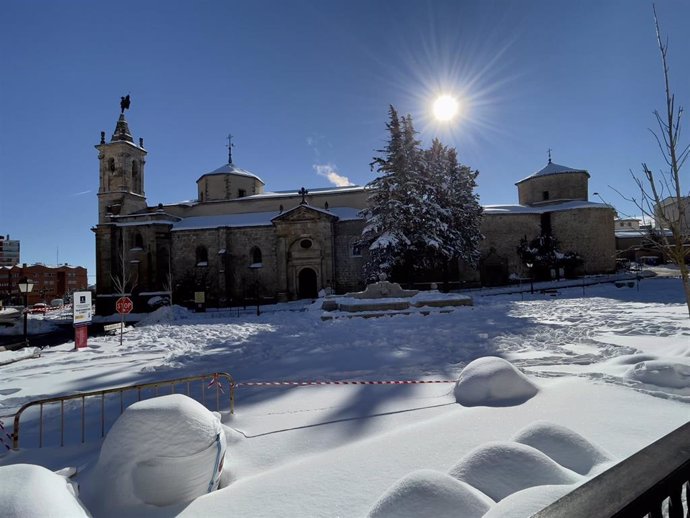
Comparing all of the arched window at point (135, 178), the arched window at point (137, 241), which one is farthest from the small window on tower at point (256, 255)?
the arched window at point (135, 178)

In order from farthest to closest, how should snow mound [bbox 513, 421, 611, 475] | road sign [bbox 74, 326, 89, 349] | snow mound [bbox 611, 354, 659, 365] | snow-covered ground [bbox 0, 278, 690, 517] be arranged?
road sign [bbox 74, 326, 89, 349]
snow mound [bbox 611, 354, 659, 365]
snow mound [bbox 513, 421, 611, 475]
snow-covered ground [bbox 0, 278, 690, 517]

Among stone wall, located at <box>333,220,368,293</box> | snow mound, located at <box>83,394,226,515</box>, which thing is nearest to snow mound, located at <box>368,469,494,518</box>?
snow mound, located at <box>83,394,226,515</box>

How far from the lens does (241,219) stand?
1331 inches

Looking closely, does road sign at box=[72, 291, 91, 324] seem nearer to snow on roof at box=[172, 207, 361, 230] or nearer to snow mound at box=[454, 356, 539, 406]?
snow mound at box=[454, 356, 539, 406]

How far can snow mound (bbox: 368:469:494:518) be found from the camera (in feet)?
7.14

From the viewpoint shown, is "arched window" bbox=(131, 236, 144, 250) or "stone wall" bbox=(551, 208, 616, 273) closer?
"stone wall" bbox=(551, 208, 616, 273)

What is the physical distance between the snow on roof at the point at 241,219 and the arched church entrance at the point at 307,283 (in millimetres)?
5193

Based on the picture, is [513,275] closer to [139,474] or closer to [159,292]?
[159,292]

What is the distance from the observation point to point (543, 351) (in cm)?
830

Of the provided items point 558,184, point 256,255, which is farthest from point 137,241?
point 558,184

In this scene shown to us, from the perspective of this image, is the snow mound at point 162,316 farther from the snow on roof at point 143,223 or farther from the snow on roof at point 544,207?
the snow on roof at point 544,207

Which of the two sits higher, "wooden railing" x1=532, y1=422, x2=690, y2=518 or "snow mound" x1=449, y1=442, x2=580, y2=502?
"wooden railing" x1=532, y1=422, x2=690, y2=518

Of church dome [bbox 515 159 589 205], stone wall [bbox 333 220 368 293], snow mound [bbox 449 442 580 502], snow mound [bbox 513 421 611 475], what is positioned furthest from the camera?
church dome [bbox 515 159 589 205]

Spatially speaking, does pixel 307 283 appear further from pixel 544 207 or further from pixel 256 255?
pixel 544 207
